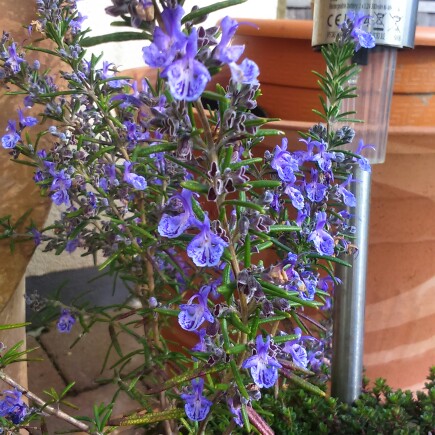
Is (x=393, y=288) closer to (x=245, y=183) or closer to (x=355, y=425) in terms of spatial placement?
(x=355, y=425)

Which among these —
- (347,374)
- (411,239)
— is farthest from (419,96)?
(347,374)

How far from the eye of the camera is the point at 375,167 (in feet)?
3.48

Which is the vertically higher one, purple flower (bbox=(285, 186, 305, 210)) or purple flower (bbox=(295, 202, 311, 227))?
purple flower (bbox=(285, 186, 305, 210))

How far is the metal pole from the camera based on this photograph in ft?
2.96

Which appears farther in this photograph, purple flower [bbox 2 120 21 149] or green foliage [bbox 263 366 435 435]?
green foliage [bbox 263 366 435 435]

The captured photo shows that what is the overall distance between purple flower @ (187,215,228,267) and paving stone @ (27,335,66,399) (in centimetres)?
95

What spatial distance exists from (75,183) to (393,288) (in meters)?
0.64

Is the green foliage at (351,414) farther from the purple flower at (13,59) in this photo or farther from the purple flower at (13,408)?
the purple flower at (13,59)

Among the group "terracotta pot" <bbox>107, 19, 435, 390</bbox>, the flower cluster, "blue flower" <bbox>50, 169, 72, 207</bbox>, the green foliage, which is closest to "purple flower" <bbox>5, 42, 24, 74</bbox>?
the flower cluster

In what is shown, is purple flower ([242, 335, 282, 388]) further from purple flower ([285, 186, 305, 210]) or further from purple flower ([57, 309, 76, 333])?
purple flower ([57, 309, 76, 333])

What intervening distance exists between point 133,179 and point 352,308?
1.35ft

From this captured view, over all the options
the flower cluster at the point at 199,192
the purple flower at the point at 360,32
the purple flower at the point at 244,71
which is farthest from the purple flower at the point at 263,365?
the purple flower at the point at 360,32

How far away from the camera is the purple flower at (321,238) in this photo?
2.19ft

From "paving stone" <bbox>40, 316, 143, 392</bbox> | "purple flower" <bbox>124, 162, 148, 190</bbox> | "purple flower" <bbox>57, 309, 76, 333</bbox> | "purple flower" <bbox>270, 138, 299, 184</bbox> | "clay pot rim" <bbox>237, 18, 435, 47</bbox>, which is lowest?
"paving stone" <bbox>40, 316, 143, 392</bbox>
